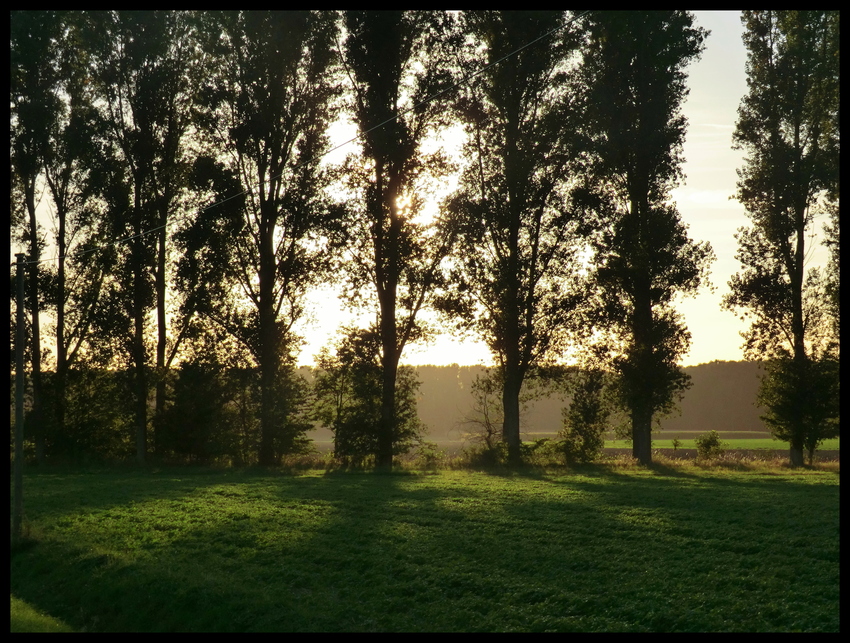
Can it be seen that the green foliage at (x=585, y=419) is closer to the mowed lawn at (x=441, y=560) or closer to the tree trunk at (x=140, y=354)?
the mowed lawn at (x=441, y=560)

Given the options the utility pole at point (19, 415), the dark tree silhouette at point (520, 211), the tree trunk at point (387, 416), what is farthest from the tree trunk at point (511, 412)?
the utility pole at point (19, 415)

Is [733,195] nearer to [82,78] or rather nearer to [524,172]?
[524,172]

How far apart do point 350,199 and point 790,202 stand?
804 inches

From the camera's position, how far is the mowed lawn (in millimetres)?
11422

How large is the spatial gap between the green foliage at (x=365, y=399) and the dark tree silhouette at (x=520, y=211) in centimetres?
412

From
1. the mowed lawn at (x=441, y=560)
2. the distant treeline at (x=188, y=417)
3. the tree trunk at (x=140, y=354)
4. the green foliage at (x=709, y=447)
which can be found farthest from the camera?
the tree trunk at (x=140, y=354)

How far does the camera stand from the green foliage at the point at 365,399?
37.1 metres

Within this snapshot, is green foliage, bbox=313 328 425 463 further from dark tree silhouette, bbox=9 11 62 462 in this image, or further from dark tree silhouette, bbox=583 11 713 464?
dark tree silhouette, bbox=9 11 62 462

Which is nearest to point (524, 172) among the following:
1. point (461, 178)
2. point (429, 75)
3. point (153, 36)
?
point (461, 178)

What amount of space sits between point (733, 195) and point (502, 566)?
29185 mm

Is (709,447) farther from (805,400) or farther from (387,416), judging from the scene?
(387,416)

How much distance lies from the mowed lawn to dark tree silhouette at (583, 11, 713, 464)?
10783 mm

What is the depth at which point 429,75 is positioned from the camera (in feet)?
124

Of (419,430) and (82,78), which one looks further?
(82,78)
